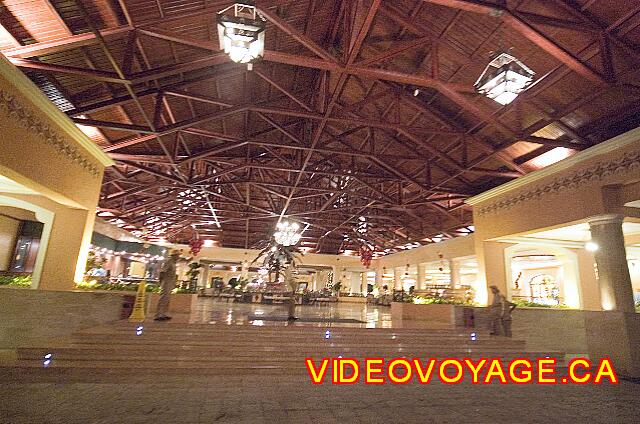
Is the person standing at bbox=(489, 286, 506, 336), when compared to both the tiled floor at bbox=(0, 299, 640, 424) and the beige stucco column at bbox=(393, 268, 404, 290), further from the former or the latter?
the beige stucco column at bbox=(393, 268, 404, 290)

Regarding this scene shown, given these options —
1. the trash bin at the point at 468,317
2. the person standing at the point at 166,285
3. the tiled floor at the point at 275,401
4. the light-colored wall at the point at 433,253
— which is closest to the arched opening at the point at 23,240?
the person standing at the point at 166,285

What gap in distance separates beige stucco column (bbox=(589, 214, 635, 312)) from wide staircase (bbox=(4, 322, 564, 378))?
1.68 m

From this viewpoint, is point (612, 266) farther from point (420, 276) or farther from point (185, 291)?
point (420, 276)

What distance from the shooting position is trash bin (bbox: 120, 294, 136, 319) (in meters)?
7.60

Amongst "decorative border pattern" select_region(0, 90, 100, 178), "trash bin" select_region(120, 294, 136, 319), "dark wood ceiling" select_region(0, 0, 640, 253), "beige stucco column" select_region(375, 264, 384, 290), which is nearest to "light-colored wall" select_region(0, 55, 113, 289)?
"decorative border pattern" select_region(0, 90, 100, 178)

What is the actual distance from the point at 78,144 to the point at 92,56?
2.51m

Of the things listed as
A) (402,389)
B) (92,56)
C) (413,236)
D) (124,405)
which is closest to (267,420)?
(124,405)

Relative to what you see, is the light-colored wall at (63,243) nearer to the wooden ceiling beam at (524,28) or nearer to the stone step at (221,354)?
the stone step at (221,354)

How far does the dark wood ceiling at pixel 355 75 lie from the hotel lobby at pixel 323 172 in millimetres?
53

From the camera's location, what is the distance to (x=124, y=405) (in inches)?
145

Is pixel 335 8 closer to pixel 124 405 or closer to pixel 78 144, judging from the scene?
pixel 78 144

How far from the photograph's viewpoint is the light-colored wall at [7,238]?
39.4 ft

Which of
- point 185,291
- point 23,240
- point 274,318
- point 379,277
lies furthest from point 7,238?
point 379,277

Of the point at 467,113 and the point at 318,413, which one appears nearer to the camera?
the point at 318,413
